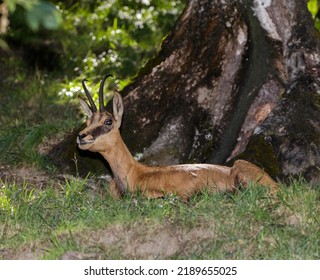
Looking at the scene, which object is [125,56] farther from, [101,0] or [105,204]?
[105,204]

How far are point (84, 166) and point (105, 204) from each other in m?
1.87

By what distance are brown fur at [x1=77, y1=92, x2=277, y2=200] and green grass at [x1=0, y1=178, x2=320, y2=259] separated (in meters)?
0.33

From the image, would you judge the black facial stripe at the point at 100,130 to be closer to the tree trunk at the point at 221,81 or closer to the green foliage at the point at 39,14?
the tree trunk at the point at 221,81

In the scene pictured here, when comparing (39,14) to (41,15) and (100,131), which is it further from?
(100,131)

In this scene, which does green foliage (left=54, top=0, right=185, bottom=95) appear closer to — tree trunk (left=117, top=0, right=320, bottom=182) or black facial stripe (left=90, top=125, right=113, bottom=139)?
tree trunk (left=117, top=0, right=320, bottom=182)

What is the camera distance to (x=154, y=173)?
938cm

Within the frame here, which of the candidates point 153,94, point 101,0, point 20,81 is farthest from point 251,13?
point 101,0

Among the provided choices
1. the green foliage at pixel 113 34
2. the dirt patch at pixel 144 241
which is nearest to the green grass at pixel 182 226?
the dirt patch at pixel 144 241

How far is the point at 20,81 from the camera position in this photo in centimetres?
1477

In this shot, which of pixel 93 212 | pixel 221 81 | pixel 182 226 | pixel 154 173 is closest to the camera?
pixel 182 226

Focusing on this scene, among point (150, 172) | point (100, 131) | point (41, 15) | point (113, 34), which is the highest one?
point (41, 15)

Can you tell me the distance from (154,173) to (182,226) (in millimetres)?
1442

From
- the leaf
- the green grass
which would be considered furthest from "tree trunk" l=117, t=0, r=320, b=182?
the leaf

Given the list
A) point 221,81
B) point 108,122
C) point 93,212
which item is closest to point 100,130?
point 108,122
